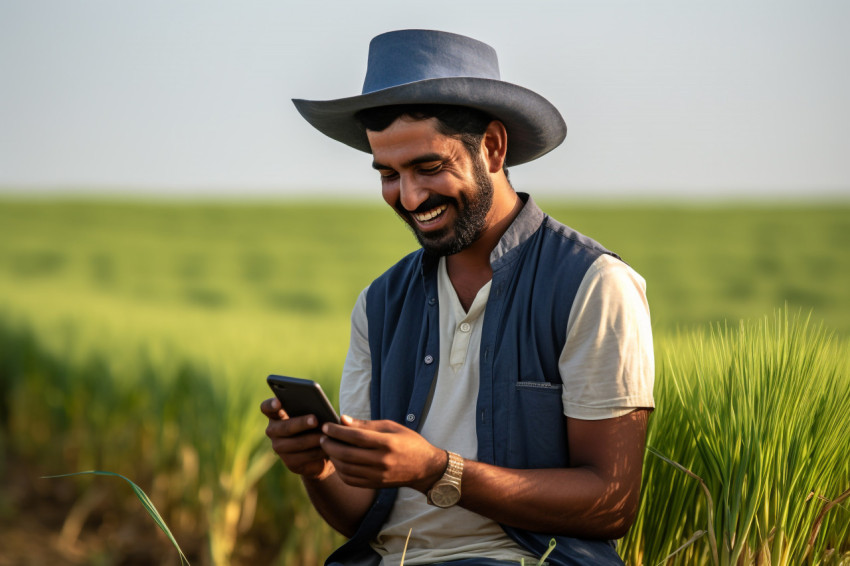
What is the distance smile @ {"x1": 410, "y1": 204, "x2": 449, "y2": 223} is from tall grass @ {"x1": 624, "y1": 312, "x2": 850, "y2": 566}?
746mm

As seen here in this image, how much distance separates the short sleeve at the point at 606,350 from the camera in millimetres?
2027

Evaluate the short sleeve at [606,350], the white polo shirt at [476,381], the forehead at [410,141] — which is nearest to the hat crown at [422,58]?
the forehead at [410,141]

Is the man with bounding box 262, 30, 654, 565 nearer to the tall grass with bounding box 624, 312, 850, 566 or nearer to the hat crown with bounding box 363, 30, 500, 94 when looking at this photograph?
the hat crown with bounding box 363, 30, 500, 94

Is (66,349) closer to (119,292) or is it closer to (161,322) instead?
(161,322)

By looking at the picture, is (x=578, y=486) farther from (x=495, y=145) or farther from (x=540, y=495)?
(x=495, y=145)

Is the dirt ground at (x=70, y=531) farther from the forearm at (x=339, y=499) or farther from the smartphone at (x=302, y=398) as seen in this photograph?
the smartphone at (x=302, y=398)

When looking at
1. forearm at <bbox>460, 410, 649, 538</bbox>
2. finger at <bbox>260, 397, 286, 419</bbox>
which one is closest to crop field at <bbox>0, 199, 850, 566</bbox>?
forearm at <bbox>460, 410, 649, 538</bbox>

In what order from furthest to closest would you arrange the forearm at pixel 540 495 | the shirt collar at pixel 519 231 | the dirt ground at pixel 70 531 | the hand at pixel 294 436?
the dirt ground at pixel 70 531 < the shirt collar at pixel 519 231 < the hand at pixel 294 436 < the forearm at pixel 540 495

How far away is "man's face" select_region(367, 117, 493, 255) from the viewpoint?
2.28 m

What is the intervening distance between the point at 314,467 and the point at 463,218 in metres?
0.69

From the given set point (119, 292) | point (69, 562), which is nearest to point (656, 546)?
point (69, 562)

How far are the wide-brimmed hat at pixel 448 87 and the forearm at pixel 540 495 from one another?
87 cm

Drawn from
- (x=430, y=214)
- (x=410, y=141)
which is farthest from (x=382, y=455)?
(x=410, y=141)

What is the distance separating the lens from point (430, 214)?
232 centimetres
